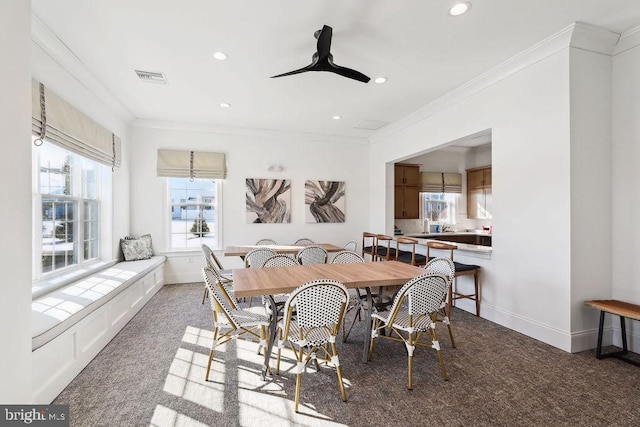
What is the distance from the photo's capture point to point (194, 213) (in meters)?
5.52

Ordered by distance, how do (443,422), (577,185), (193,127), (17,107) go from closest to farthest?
(17,107) < (443,422) < (577,185) < (193,127)

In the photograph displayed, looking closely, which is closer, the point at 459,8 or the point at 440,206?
the point at 459,8

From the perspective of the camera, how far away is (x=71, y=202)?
3533 millimetres

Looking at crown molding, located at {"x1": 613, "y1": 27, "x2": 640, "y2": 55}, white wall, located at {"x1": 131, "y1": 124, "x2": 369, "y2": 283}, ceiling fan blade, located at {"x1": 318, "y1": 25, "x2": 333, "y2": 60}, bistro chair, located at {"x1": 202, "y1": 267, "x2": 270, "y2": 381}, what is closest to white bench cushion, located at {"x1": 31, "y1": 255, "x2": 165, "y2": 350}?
bistro chair, located at {"x1": 202, "y1": 267, "x2": 270, "y2": 381}

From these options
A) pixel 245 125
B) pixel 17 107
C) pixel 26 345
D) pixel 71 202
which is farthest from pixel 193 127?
pixel 26 345

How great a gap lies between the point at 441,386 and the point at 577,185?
2.28 metres

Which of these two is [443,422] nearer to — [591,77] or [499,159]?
[499,159]

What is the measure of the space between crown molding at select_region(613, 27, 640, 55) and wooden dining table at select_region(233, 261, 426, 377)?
2.90 metres

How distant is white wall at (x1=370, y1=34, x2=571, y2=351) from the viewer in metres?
2.80

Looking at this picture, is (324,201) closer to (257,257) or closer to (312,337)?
(257,257)

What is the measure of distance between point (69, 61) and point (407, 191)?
5.77 m

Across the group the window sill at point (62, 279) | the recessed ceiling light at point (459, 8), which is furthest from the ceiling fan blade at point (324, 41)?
the window sill at point (62, 279)

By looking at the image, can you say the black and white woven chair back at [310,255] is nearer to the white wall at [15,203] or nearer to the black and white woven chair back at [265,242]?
the black and white woven chair back at [265,242]

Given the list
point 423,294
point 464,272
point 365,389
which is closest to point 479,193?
point 464,272
